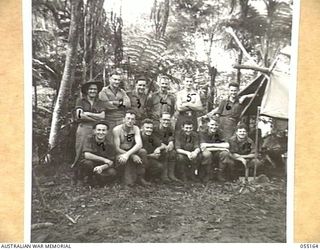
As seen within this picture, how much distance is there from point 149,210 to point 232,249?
4.7 inches

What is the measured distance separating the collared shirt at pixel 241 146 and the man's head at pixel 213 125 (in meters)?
0.02

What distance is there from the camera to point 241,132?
641 mm

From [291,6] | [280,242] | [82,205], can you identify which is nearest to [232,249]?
[280,242]

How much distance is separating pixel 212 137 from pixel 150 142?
3.2 inches

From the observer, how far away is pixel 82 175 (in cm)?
63

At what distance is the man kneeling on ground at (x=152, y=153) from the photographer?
2.10 feet

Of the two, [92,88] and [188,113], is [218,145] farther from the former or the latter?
[92,88]

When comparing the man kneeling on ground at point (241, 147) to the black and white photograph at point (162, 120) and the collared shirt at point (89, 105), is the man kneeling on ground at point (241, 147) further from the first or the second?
the collared shirt at point (89, 105)

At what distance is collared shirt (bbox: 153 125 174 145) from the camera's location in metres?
0.64

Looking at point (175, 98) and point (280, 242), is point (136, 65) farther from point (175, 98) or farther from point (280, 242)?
point (280, 242)

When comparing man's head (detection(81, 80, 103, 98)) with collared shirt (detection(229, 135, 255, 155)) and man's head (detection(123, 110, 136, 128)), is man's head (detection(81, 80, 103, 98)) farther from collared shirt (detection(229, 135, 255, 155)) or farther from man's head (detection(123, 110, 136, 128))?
collared shirt (detection(229, 135, 255, 155))

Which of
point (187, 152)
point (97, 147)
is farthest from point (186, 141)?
point (97, 147)

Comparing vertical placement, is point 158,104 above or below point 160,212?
above

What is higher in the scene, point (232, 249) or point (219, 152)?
point (219, 152)
